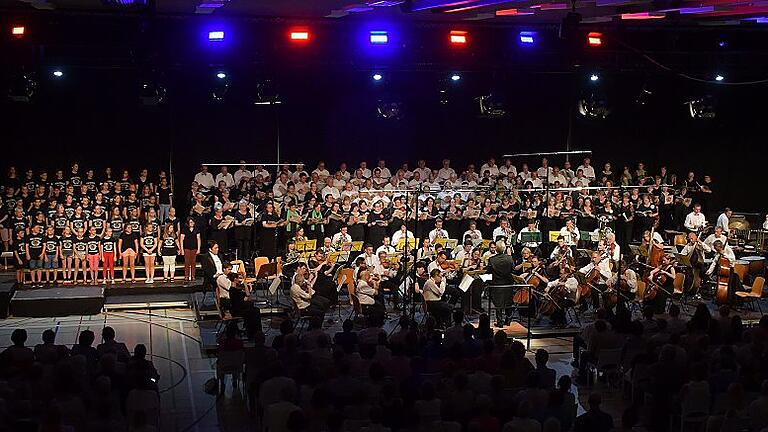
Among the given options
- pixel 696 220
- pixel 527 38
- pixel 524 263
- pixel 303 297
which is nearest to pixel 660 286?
pixel 524 263

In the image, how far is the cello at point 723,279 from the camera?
19.7m

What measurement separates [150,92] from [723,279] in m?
12.4

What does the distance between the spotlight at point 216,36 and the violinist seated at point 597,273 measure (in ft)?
29.9

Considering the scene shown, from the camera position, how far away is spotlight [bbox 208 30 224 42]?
21.2 m

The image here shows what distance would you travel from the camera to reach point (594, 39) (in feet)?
75.6

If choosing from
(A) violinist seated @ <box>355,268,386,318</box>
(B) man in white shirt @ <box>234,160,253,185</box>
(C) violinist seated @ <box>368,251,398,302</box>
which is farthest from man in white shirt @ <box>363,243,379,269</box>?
(B) man in white shirt @ <box>234,160,253,185</box>

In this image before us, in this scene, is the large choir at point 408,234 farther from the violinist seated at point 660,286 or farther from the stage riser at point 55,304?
the stage riser at point 55,304

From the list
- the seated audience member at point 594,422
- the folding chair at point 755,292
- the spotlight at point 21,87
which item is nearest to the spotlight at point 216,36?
the spotlight at point 21,87

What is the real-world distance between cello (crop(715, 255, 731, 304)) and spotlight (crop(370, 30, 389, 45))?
8.57 meters

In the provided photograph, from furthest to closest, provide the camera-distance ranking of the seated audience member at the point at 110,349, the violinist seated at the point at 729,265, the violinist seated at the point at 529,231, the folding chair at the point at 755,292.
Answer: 1. the violinist seated at the point at 529,231
2. the violinist seated at the point at 729,265
3. the folding chair at the point at 755,292
4. the seated audience member at the point at 110,349

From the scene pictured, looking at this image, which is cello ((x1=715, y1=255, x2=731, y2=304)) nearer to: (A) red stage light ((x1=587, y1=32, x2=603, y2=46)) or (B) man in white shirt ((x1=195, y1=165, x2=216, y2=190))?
(A) red stage light ((x1=587, y1=32, x2=603, y2=46))

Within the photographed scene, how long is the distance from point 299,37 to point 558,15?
18.7ft

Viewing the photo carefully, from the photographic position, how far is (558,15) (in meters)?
21.5

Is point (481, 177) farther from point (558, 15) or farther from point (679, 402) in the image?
point (679, 402)
